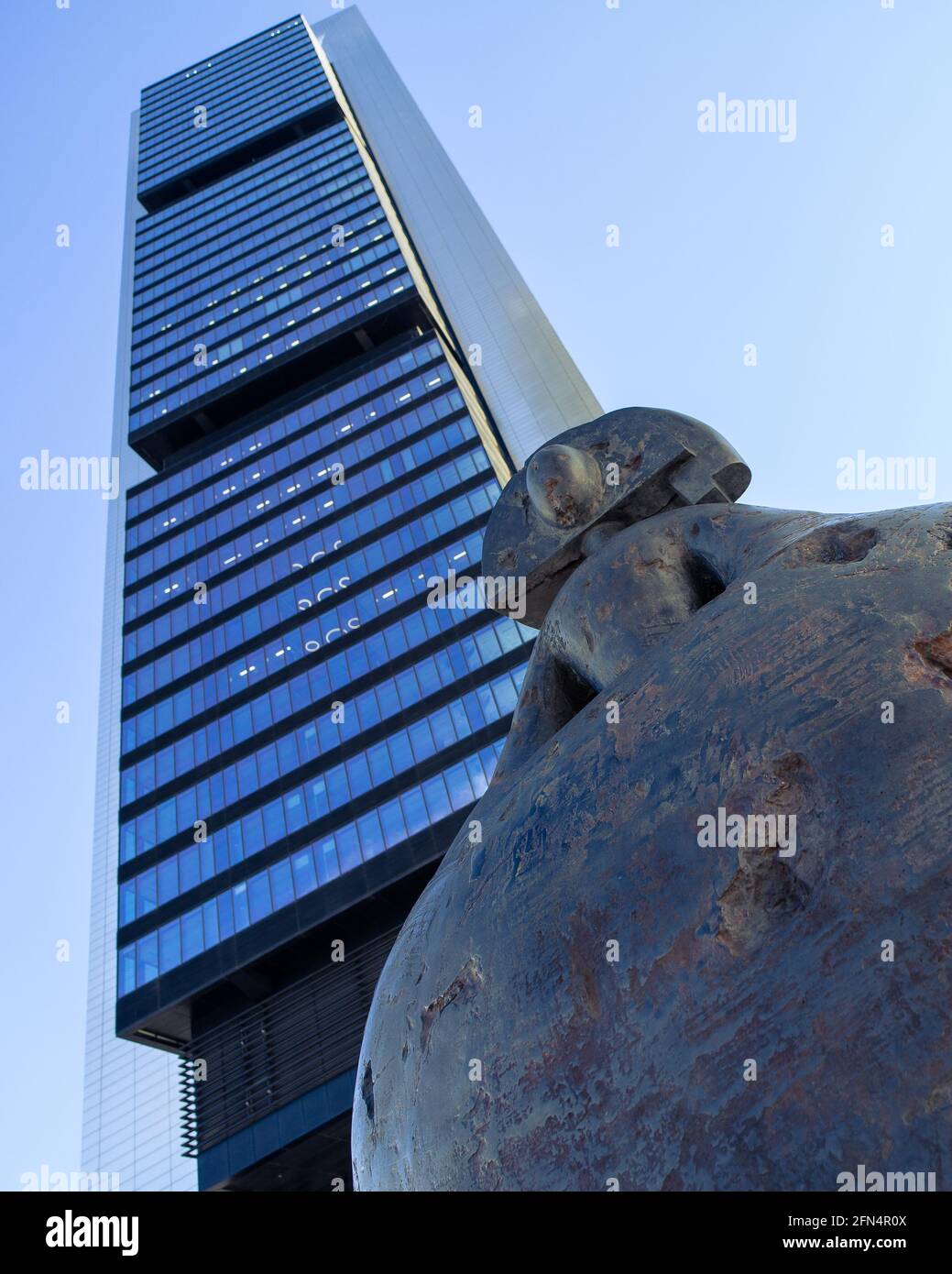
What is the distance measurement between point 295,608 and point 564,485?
3854 centimetres

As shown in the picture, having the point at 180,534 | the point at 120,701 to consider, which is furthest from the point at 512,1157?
the point at 180,534

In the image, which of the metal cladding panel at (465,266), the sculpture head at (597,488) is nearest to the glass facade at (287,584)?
the metal cladding panel at (465,266)

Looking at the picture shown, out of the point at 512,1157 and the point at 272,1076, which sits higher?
the point at 512,1157

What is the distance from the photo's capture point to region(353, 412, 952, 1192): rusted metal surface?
209 cm

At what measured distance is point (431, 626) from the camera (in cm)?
3916

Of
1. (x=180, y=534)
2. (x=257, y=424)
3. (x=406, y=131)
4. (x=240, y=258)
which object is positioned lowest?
(x=180, y=534)

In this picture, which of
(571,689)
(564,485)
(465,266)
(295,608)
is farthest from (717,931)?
(465,266)

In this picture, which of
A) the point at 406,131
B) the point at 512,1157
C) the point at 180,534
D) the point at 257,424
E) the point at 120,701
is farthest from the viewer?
the point at 406,131

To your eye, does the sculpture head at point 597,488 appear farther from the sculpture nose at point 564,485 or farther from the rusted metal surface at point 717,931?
the rusted metal surface at point 717,931

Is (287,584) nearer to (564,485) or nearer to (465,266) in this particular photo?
(465,266)

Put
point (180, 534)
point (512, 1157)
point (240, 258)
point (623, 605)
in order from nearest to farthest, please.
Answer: point (512, 1157)
point (623, 605)
point (180, 534)
point (240, 258)

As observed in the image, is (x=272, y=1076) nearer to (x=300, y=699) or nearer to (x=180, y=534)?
(x=300, y=699)

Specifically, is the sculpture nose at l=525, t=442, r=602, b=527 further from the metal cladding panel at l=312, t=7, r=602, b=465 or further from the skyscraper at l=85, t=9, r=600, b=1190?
the metal cladding panel at l=312, t=7, r=602, b=465
